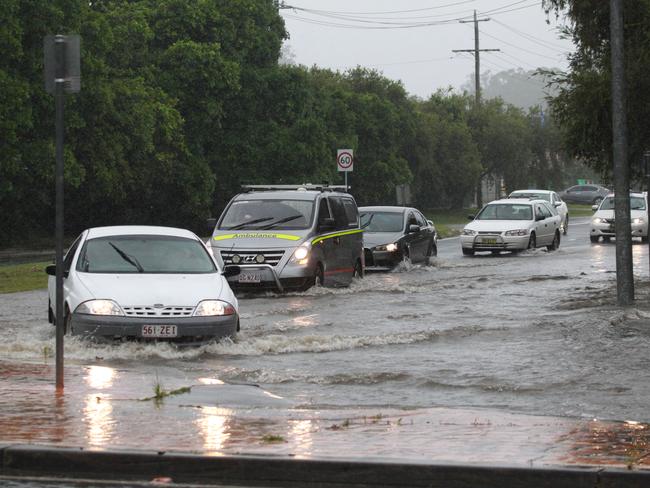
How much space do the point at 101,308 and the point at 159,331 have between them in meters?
0.69

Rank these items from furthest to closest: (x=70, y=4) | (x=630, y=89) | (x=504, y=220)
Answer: (x=70, y=4)
(x=504, y=220)
(x=630, y=89)

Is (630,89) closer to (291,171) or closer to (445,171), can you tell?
(291,171)

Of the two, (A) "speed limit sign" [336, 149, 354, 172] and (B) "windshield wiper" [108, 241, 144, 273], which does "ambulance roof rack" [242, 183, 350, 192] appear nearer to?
(B) "windshield wiper" [108, 241, 144, 273]

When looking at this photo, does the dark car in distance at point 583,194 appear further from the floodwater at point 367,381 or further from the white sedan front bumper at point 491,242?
the floodwater at point 367,381

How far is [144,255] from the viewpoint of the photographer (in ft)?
54.3

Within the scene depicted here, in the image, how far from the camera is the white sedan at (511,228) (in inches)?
1539

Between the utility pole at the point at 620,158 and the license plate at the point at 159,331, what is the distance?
8.73 meters

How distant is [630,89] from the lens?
2255cm

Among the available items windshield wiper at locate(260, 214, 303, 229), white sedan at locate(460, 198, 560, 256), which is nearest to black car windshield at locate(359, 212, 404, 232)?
white sedan at locate(460, 198, 560, 256)

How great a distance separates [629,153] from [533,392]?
1185 centimetres

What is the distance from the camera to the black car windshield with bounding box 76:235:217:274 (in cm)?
1616

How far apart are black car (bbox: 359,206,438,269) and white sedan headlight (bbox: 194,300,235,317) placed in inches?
629

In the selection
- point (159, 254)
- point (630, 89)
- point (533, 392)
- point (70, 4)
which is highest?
point (70, 4)

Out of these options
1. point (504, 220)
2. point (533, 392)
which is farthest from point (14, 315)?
point (504, 220)
